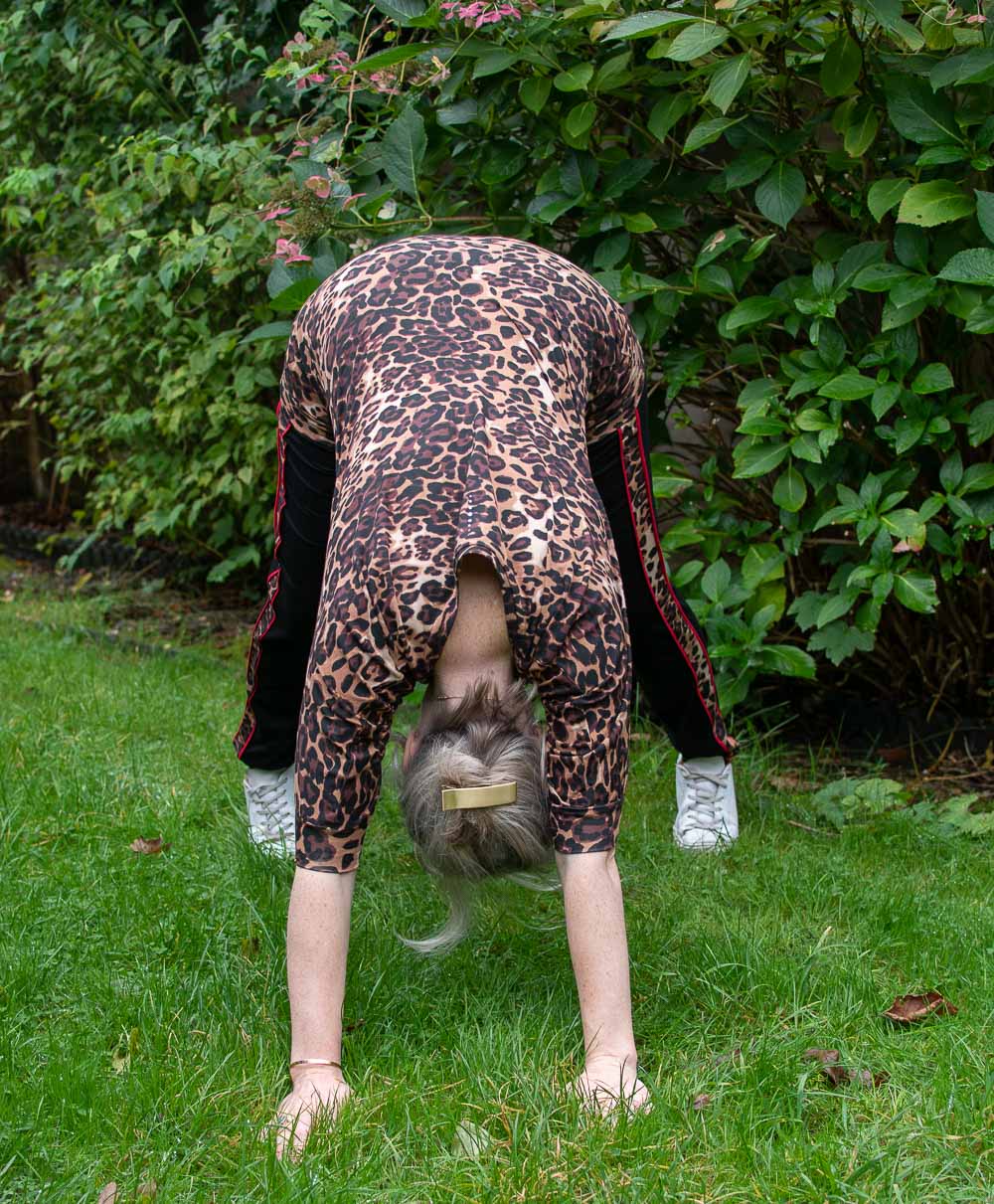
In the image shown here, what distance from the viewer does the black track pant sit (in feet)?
9.59

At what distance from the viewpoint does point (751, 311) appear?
3.68m

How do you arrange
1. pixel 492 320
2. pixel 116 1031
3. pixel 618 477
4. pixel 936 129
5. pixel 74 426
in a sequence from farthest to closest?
1. pixel 74 426
2. pixel 936 129
3. pixel 618 477
4. pixel 116 1031
5. pixel 492 320

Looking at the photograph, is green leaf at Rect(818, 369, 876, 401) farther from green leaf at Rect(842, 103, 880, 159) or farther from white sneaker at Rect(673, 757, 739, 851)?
white sneaker at Rect(673, 757, 739, 851)

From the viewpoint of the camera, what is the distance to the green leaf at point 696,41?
9.87 feet

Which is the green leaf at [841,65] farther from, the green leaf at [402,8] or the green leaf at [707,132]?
the green leaf at [402,8]

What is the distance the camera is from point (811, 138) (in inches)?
144

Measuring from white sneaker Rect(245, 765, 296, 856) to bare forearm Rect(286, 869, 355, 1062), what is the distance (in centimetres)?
117

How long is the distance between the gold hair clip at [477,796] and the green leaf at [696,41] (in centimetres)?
173

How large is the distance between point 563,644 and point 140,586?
582 cm

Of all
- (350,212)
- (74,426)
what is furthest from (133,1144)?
(74,426)

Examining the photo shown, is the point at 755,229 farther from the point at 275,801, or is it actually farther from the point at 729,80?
the point at 275,801

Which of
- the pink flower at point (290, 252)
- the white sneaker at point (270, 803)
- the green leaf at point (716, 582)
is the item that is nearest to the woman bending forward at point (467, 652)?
the white sneaker at point (270, 803)

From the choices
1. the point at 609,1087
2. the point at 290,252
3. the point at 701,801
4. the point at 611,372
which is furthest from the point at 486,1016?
the point at 290,252

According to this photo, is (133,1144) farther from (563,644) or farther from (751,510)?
(751,510)
